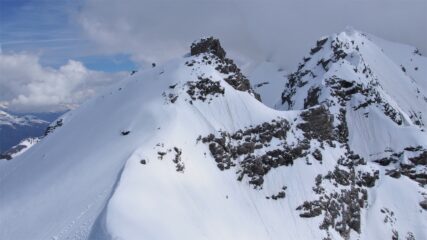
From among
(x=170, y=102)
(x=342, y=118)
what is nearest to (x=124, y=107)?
(x=170, y=102)

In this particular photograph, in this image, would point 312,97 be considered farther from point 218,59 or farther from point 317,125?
point 218,59

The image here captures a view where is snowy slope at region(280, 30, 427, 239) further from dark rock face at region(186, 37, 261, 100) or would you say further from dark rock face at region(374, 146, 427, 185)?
dark rock face at region(186, 37, 261, 100)

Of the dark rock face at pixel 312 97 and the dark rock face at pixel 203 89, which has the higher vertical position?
the dark rock face at pixel 312 97

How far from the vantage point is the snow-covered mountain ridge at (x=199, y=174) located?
61688mm

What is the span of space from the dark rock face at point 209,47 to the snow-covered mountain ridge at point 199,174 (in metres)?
0.22

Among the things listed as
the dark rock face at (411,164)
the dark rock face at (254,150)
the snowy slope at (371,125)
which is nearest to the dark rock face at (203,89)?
the dark rock face at (254,150)

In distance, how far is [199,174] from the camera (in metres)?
79.7

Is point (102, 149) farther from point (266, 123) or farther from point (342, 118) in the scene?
point (342, 118)

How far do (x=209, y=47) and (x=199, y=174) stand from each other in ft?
114

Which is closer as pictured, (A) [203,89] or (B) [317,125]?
(A) [203,89]

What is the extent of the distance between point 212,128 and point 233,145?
5372 millimetres

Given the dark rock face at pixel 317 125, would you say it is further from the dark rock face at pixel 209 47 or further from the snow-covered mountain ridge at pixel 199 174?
the dark rock face at pixel 209 47

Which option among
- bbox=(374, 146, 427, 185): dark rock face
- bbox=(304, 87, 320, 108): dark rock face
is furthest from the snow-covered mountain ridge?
bbox=(304, 87, 320, 108): dark rock face

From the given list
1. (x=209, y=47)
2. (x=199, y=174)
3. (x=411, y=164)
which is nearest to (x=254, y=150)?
(x=199, y=174)
